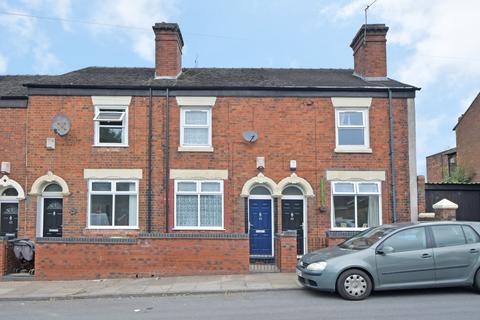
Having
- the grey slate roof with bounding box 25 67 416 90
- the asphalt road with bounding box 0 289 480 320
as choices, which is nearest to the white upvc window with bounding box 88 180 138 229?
the grey slate roof with bounding box 25 67 416 90

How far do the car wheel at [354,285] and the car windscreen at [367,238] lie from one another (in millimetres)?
617

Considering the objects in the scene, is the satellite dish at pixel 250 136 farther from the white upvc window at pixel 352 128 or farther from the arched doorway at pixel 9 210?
the arched doorway at pixel 9 210

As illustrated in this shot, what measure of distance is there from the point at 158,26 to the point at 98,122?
13.4 ft

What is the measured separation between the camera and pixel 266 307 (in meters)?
8.74

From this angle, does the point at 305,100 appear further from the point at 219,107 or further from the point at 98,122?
the point at 98,122

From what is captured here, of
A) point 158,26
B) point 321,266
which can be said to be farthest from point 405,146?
point 158,26

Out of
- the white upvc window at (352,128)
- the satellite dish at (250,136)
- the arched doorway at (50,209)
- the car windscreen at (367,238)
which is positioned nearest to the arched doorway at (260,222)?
the satellite dish at (250,136)

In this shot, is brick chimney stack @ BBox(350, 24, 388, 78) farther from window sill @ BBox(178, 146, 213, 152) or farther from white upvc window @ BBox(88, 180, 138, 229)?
white upvc window @ BBox(88, 180, 138, 229)

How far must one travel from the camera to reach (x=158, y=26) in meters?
17.0

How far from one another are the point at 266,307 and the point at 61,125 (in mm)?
9937

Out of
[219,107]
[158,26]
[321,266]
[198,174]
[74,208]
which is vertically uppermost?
[158,26]

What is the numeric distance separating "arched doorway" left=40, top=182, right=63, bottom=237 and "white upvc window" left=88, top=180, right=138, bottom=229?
3.61ft

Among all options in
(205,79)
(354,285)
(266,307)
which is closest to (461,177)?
(205,79)

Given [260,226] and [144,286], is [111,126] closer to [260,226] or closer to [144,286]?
[260,226]
